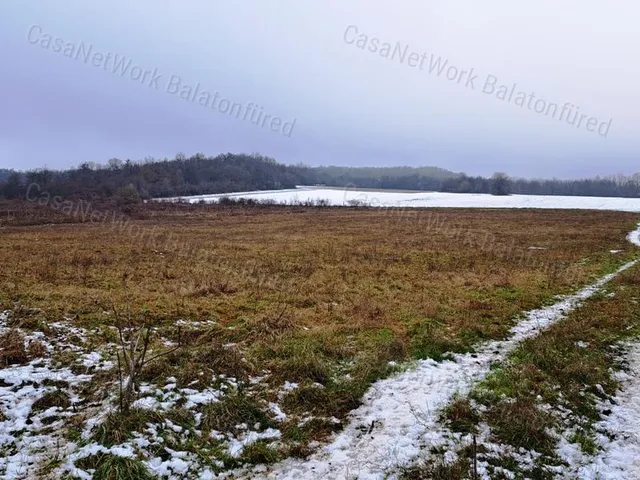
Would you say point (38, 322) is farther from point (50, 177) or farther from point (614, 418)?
point (50, 177)

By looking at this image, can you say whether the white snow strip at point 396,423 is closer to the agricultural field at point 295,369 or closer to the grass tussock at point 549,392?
the agricultural field at point 295,369

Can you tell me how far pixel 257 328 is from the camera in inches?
374

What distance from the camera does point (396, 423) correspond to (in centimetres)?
594

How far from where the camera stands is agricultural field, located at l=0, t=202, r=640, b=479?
16.8 ft

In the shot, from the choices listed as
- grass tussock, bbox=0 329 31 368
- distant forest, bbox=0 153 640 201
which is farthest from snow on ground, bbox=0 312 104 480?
distant forest, bbox=0 153 640 201

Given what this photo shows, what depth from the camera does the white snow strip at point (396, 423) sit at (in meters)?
5.02

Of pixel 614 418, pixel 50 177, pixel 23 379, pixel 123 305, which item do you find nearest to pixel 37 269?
pixel 123 305

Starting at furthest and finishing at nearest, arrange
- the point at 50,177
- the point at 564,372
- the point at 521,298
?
the point at 50,177, the point at 521,298, the point at 564,372

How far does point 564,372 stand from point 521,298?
5.84m

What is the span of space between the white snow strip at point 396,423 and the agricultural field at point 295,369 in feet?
0.09

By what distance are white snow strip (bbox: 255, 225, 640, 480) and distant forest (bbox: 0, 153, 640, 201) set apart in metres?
88.7

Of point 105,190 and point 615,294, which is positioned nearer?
point 615,294

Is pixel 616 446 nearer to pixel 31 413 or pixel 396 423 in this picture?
pixel 396 423

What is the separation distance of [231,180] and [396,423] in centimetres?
13510
